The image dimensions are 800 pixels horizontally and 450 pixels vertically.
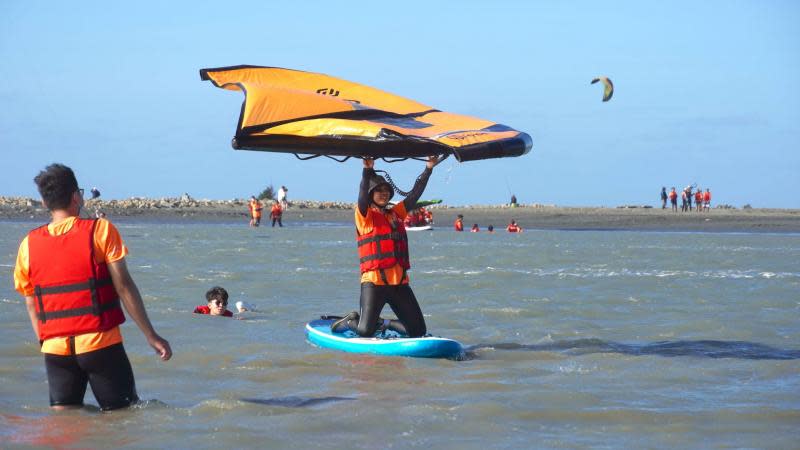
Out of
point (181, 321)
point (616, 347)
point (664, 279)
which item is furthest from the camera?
point (664, 279)

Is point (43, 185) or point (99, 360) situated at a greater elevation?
point (43, 185)

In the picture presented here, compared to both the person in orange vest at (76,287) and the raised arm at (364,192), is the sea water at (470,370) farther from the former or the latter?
the raised arm at (364,192)

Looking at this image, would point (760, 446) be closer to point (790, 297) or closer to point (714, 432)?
point (714, 432)

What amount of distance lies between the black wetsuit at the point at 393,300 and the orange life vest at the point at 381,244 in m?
0.17

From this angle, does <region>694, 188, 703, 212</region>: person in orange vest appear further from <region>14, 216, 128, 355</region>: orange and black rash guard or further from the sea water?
<region>14, 216, 128, 355</region>: orange and black rash guard

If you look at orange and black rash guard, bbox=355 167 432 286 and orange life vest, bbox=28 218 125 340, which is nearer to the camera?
orange life vest, bbox=28 218 125 340

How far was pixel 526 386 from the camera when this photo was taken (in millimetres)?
9344

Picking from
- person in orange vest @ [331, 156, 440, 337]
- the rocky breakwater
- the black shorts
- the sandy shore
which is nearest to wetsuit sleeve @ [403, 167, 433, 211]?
person in orange vest @ [331, 156, 440, 337]

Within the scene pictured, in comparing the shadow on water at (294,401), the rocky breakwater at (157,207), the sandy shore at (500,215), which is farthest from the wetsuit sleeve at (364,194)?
the rocky breakwater at (157,207)

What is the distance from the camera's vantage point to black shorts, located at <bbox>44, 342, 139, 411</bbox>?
666cm

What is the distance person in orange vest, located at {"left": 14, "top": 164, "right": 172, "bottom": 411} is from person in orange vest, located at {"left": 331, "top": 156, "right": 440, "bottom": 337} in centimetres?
409

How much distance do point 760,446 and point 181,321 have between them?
7765mm

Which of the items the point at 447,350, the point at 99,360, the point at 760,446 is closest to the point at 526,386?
the point at 447,350

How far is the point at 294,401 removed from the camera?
8.52m
